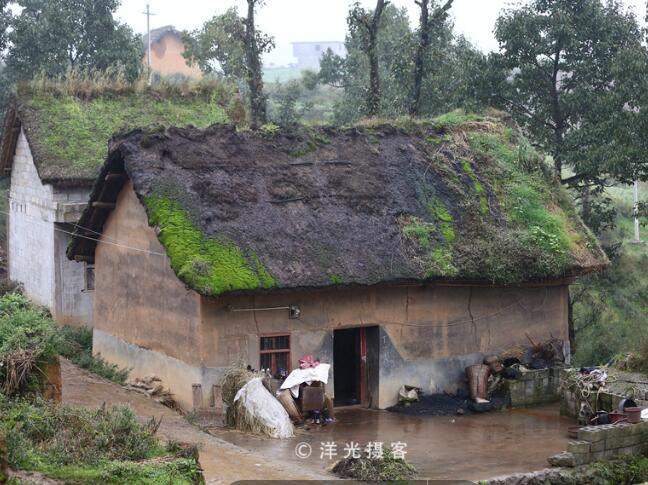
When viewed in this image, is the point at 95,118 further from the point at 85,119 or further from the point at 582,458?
the point at 582,458

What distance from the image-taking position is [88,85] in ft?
91.6

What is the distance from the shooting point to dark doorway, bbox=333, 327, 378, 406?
20469 mm

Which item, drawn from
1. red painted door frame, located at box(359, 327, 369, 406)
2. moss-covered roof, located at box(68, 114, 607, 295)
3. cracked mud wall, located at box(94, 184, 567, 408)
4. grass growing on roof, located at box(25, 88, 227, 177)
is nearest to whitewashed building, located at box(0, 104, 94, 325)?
grass growing on roof, located at box(25, 88, 227, 177)

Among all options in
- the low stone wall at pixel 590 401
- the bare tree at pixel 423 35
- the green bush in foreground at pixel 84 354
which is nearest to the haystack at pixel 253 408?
the green bush in foreground at pixel 84 354

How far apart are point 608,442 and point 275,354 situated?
6.20 m

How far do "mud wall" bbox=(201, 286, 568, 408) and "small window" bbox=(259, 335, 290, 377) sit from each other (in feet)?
0.39

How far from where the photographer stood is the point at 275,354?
64.0 ft

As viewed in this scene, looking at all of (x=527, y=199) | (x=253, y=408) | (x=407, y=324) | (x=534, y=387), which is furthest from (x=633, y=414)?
(x=527, y=199)

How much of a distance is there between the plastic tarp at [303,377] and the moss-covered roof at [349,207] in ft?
4.93

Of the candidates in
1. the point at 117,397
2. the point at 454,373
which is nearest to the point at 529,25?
the point at 454,373

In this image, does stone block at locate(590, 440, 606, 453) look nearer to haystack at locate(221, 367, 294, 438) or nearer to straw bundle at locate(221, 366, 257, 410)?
haystack at locate(221, 367, 294, 438)

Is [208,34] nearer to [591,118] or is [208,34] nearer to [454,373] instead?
[591,118]

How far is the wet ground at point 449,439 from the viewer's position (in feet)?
52.4

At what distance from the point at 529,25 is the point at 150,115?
32.1 feet
